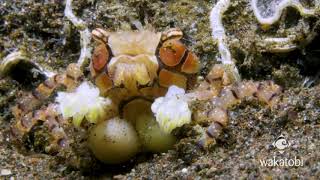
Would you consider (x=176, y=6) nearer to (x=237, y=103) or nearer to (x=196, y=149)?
(x=237, y=103)

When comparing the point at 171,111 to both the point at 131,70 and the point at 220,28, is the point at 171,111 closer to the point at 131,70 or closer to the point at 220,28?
the point at 131,70

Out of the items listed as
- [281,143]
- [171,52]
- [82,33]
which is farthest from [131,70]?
[82,33]

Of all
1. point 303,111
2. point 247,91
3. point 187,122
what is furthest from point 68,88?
point 303,111

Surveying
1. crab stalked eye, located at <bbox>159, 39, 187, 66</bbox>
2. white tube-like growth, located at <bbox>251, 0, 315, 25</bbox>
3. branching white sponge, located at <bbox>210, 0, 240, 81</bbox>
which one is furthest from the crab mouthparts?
white tube-like growth, located at <bbox>251, 0, 315, 25</bbox>

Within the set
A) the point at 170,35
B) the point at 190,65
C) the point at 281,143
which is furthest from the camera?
the point at 190,65

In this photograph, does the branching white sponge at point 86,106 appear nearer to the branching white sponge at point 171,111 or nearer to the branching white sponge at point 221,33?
the branching white sponge at point 171,111
